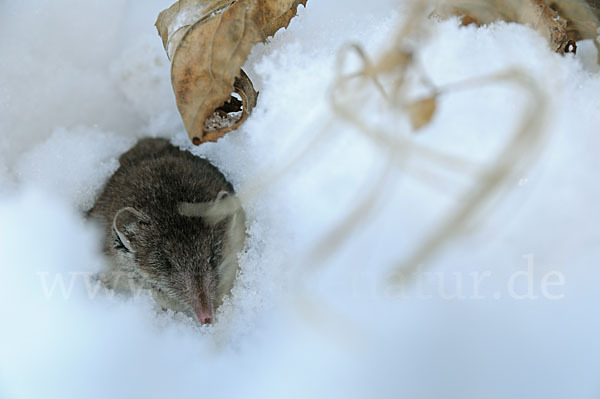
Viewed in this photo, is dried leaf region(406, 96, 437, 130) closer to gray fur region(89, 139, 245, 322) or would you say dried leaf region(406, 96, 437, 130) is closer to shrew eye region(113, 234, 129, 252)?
gray fur region(89, 139, 245, 322)

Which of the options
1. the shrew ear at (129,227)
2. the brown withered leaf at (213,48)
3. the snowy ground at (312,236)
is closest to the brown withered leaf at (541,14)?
the snowy ground at (312,236)

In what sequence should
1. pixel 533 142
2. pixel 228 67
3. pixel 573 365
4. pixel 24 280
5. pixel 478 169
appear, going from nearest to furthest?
pixel 533 142, pixel 478 169, pixel 573 365, pixel 228 67, pixel 24 280

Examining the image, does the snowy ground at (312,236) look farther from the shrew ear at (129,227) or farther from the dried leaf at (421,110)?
the shrew ear at (129,227)

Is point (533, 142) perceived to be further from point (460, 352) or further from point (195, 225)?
point (195, 225)

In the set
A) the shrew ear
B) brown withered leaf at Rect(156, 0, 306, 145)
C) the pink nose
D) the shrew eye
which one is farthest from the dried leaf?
the shrew eye

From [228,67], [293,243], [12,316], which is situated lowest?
[293,243]

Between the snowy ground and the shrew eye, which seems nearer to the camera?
the snowy ground

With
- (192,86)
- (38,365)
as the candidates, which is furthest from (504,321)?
(38,365)
